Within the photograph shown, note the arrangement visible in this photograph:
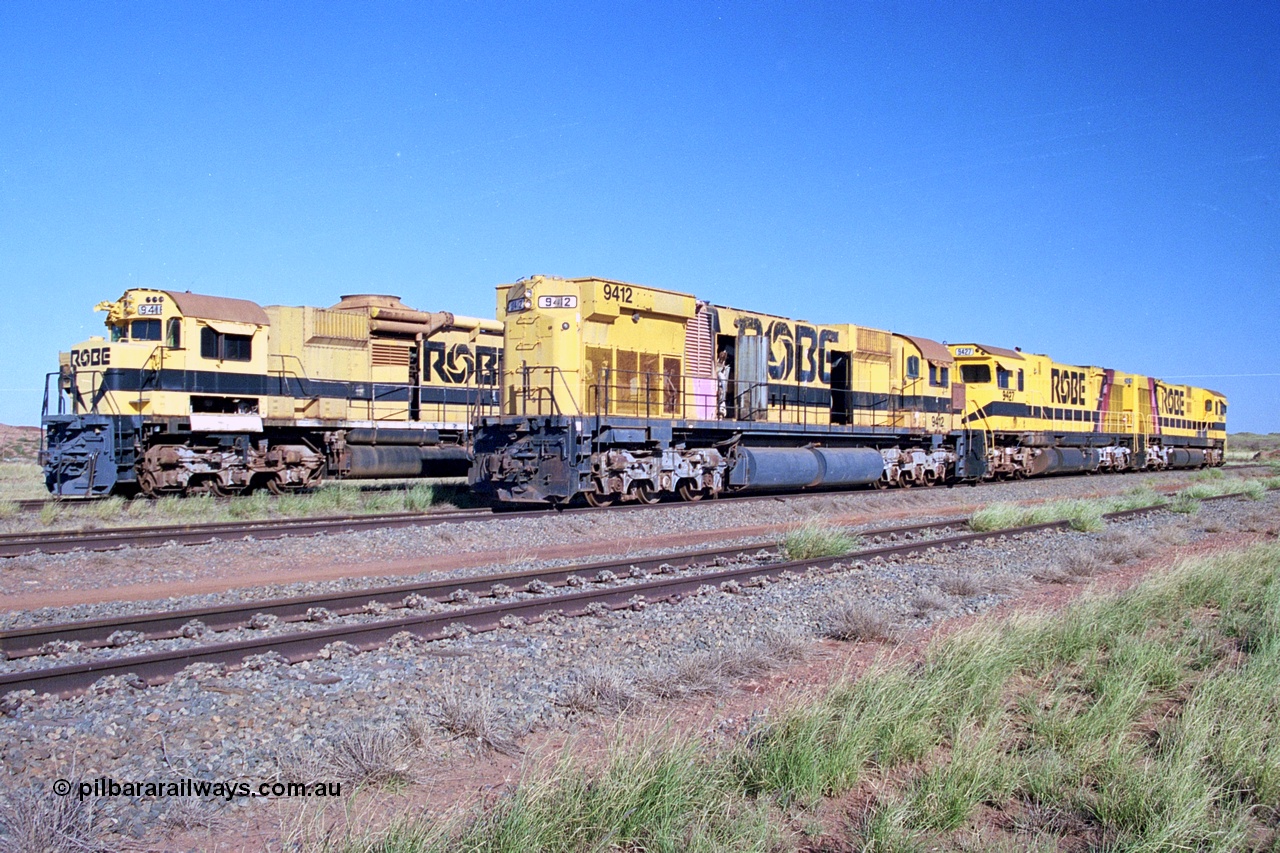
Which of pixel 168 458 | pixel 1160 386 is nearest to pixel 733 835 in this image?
pixel 168 458

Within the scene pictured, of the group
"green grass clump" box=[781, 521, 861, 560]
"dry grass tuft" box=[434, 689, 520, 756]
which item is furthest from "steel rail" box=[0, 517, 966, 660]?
"dry grass tuft" box=[434, 689, 520, 756]

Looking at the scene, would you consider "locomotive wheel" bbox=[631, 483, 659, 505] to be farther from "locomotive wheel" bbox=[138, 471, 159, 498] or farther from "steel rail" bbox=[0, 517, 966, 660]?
"locomotive wheel" bbox=[138, 471, 159, 498]

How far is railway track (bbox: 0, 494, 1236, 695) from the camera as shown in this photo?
5.58 metres

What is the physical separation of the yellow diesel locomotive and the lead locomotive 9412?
5.83ft

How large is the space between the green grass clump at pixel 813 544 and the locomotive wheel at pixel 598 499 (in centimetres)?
446

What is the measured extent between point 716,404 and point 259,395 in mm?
8830

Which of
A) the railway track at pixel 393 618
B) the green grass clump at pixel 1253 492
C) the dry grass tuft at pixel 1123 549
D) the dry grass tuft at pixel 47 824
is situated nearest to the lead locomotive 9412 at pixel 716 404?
the railway track at pixel 393 618

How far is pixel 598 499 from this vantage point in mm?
15492

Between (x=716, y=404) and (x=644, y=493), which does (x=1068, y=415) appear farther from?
(x=644, y=493)

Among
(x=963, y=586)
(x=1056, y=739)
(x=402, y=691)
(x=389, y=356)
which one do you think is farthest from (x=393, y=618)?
(x=389, y=356)

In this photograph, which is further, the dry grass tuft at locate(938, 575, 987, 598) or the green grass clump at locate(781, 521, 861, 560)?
the green grass clump at locate(781, 521, 861, 560)

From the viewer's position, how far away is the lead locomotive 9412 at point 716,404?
15.0 m

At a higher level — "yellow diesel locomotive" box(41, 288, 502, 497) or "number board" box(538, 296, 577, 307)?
"number board" box(538, 296, 577, 307)

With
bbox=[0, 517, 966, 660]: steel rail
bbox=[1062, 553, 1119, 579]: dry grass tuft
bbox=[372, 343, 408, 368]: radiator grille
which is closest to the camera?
bbox=[0, 517, 966, 660]: steel rail
